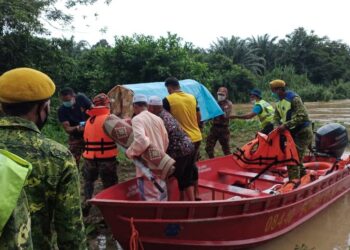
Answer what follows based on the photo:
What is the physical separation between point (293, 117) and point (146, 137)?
8.71 ft

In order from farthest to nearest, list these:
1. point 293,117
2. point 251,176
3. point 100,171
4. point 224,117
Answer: point 224,117, point 251,176, point 293,117, point 100,171

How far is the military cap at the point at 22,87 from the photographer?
1739mm

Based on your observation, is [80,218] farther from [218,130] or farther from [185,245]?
[218,130]

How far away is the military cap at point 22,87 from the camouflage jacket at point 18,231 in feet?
1.83

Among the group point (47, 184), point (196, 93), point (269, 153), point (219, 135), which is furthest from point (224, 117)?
point (47, 184)

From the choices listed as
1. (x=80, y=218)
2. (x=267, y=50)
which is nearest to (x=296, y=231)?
(x=80, y=218)

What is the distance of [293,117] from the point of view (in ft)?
19.7

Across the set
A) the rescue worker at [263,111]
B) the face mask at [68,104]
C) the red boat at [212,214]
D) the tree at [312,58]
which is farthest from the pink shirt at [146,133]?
the tree at [312,58]

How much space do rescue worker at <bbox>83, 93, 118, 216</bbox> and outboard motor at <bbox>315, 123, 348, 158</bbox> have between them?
3.90m

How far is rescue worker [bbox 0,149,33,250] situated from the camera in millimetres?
1195

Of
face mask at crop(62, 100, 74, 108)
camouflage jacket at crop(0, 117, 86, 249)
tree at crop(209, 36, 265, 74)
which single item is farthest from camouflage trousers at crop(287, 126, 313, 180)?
tree at crop(209, 36, 265, 74)

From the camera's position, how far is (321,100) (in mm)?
35000

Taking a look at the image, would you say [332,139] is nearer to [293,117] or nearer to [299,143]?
[299,143]

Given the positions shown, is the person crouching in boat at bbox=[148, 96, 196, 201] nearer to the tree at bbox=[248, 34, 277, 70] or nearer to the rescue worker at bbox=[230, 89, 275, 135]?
the rescue worker at bbox=[230, 89, 275, 135]
